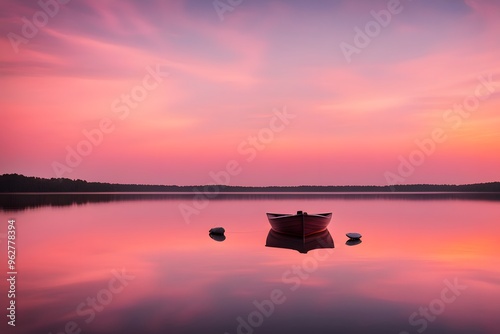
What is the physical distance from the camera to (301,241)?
2812 cm

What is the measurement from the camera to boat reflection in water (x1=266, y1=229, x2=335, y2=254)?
84.9 feet

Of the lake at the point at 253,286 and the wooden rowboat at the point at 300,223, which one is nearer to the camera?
the lake at the point at 253,286

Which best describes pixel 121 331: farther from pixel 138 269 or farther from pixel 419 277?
pixel 419 277

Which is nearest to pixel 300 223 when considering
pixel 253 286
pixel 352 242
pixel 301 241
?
pixel 301 241

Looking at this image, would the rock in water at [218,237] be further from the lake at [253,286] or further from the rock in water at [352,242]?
the rock in water at [352,242]

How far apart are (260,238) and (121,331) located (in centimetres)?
2115

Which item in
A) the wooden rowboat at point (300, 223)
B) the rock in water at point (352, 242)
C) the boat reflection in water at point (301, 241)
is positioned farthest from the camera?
the rock in water at point (352, 242)

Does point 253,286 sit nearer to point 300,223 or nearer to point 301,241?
point 300,223

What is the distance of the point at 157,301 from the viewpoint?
44.0 ft

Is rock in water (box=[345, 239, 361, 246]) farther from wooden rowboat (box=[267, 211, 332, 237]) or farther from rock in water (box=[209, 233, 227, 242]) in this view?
rock in water (box=[209, 233, 227, 242])

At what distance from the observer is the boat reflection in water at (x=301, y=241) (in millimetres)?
25875

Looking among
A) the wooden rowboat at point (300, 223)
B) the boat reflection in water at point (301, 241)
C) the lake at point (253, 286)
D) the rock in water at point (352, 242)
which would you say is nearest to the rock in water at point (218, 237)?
the lake at point (253, 286)

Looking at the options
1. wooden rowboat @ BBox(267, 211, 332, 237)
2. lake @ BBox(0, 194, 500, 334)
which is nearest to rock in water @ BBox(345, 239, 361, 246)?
lake @ BBox(0, 194, 500, 334)

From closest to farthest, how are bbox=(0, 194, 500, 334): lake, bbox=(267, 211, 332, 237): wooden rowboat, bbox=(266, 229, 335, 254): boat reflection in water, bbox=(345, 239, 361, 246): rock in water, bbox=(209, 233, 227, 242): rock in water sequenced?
bbox=(0, 194, 500, 334): lake → bbox=(266, 229, 335, 254): boat reflection in water → bbox=(267, 211, 332, 237): wooden rowboat → bbox=(345, 239, 361, 246): rock in water → bbox=(209, 233, 227, 242): rock in water
